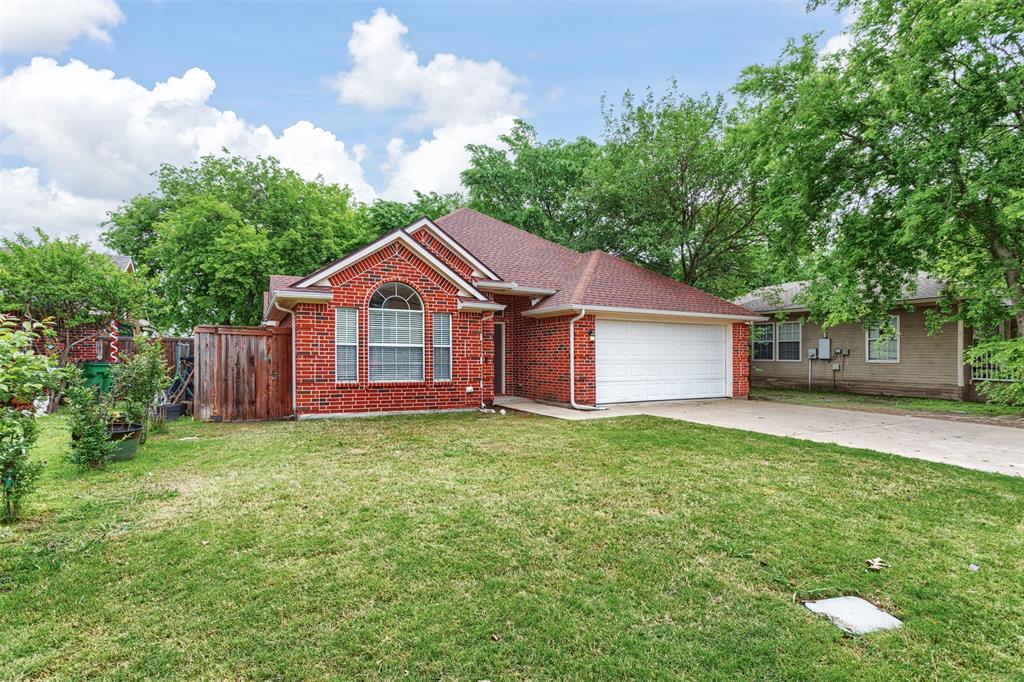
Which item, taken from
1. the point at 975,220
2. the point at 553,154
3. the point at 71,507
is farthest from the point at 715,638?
the point at 553,154

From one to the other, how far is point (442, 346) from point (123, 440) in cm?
602

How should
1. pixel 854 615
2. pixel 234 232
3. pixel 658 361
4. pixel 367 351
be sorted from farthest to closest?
pixel 234 232, pixel 658 361, pixel 367 351, pixel 854 615

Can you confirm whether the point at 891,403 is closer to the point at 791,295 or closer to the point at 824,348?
the point at 824,348

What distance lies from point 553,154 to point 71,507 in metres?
24.2

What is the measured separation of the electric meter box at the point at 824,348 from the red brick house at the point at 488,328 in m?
4.04

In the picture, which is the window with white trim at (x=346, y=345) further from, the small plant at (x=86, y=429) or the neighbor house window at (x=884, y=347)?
the neighbor house window at (x=884, y=347)

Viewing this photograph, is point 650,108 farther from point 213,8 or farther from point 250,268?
point 250,268

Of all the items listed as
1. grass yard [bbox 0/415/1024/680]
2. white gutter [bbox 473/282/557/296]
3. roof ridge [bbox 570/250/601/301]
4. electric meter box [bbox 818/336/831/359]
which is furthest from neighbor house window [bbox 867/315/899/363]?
grass yard [bbox 0/415/1024/680]

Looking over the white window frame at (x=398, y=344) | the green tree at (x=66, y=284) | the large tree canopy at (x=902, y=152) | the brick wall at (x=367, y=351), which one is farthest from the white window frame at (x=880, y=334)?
the green tree at (x=66, y=284)

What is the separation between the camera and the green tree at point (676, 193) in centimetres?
1531

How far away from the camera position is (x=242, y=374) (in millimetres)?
10031

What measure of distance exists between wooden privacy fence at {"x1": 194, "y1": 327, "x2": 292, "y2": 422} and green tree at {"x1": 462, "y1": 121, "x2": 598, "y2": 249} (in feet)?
51.1

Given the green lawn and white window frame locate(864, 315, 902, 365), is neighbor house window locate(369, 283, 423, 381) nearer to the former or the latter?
the green lawn

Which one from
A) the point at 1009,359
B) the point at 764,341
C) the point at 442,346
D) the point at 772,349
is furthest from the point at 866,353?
the point at 442,346
